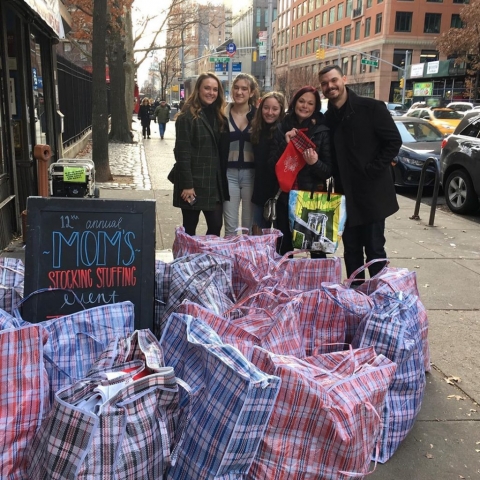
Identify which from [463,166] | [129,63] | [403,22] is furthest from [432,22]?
[463,166]

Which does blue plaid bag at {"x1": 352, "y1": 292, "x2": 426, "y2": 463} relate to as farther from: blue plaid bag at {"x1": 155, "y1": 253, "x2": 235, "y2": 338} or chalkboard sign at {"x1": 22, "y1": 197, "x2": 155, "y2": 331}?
chalkboard sign at {"x1": 22, "y1": 197, "x2": 155, "y2": 331}

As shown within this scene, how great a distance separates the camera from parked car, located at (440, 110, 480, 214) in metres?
9.04

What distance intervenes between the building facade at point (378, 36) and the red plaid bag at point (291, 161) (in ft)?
162

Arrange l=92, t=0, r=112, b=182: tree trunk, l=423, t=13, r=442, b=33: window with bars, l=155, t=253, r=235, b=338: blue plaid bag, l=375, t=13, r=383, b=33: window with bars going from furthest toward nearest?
l=375, t=13, r=383, b=33: window with bars → l=423, t=13, r=442, b=33: window with bars → l=92, t=0, r=112, b=182: tree trunk → l=155, t=253, r=235, b=338: blue plaid bag

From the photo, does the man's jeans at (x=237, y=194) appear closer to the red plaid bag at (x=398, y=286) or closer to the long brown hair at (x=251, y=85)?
the long brown hair at (x=251, y=85)

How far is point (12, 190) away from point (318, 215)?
397 centimetres

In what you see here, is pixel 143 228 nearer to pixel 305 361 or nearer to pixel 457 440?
pixel 305 361

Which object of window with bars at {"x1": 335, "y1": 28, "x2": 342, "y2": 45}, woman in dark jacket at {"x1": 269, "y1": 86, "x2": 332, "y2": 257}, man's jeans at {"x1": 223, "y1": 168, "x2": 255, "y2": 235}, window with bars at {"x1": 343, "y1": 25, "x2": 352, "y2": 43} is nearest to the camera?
woman in dark jacket at {"x1": 269, "y1": 86, "x2": 332, "y2": 257}

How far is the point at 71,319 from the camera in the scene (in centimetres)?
241

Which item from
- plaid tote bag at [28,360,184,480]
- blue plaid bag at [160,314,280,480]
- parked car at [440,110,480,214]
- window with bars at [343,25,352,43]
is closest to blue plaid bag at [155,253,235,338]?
blue plaid bag at [160,314,280,480]

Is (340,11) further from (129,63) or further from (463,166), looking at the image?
(463,166)

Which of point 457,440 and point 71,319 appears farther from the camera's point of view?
point 457,440

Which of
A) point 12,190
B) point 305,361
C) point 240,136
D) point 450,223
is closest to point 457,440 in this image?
point 305,361

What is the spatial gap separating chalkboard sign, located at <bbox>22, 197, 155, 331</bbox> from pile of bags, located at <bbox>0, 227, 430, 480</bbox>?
23 cm
